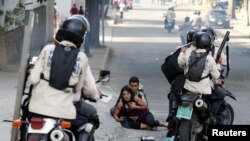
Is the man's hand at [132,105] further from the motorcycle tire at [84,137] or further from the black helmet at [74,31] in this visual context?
the motorcycle tire at [84,137]

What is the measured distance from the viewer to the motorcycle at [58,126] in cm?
589

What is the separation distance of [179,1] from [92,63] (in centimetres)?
10514

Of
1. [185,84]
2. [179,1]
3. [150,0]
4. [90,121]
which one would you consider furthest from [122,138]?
[150,0]

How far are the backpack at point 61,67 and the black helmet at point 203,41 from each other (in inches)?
120

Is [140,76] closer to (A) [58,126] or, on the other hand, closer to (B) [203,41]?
(B) [203,41]

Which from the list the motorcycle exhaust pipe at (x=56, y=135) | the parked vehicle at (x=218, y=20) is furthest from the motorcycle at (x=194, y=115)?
the parked vehicle at (x=218, y=20)

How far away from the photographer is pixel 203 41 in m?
9.04

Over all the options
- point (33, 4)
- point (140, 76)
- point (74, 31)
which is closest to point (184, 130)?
point (74, 31)

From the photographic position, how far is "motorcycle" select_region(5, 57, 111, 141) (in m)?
5.89

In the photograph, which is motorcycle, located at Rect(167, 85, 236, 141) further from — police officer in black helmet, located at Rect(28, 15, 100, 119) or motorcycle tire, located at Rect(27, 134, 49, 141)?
motorcycle tire, located at Rect(27, 134, 49, 141)

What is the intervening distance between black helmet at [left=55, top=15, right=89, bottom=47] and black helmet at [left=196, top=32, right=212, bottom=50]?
268 centimetres

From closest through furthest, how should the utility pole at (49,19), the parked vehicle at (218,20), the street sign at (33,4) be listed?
the street sign at (33,4) → the utility pole at (49,19) → the parked vehicle at (218,20)

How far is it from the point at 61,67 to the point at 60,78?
10 cm

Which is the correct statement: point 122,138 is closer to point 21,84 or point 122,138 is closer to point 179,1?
point 21,84
